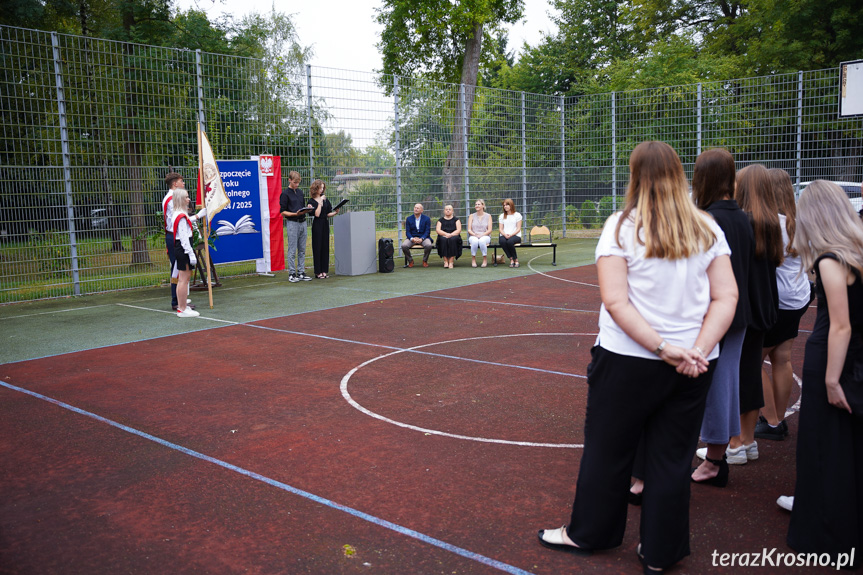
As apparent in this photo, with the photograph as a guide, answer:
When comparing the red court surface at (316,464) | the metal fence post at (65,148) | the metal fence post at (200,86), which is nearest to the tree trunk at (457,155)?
the metal fence post at (200,86)

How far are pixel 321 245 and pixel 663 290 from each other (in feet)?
37.5

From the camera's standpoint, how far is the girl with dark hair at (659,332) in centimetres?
289

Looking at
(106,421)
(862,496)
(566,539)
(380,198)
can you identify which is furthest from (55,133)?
(862,496)

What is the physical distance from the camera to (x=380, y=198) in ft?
51.0

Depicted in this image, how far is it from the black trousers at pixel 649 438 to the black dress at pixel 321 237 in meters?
11.0

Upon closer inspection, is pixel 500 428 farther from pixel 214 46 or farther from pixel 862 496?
pixel 214 46

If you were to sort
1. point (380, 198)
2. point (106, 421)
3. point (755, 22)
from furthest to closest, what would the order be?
point (755, 22)
point (380, 198)
point (106, 421)

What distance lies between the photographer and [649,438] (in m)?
3.06

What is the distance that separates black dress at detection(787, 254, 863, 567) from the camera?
10.4ft

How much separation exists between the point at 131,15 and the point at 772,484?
65.1ft

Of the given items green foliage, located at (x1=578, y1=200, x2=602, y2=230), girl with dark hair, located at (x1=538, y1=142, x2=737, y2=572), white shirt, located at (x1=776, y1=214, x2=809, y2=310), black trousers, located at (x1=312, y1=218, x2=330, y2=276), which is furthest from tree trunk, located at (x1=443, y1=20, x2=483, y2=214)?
girl with dark hair, located at (x1=538, y1=142, x2=737, y2=572)

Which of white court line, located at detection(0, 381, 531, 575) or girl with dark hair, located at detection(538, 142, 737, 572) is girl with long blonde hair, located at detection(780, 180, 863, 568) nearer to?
girl with dark hair, located at detection(538, 142, 737, 572)

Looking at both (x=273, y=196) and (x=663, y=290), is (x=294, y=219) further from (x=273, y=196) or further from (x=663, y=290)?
(x=663, y=290)

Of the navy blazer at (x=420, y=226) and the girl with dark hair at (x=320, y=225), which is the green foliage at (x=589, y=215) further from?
the girl with dark hair at (x=320, y=225)
